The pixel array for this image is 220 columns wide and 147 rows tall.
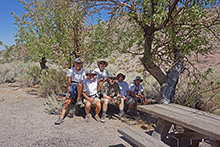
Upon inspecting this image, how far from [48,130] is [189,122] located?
314 cm

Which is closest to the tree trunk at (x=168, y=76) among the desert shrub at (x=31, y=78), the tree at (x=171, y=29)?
the tree at (x=171, y=29)

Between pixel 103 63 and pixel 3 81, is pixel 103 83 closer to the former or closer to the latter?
pixel 103 63

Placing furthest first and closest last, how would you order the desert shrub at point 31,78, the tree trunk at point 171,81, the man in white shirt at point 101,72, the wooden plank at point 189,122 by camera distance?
1. the desert shrub at point 31,78
2. the man in white shirt at point 101,72
3. the tree trunk at point 171,81
4. the wooden plank at point 189,122

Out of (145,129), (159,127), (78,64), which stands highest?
(78,64)

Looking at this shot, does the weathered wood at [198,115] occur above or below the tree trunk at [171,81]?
below

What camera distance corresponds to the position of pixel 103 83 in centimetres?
582

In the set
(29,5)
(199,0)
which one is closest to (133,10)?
(199,0)

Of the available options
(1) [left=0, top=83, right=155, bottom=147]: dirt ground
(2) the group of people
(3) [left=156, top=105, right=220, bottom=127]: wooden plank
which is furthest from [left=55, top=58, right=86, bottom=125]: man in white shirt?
(3) [left=156, top=105, right=220, bottom=127]: wooden plank

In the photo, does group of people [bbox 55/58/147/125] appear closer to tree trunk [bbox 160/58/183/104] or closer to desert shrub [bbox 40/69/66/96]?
tree trunk [bbox 160/58/183/104]

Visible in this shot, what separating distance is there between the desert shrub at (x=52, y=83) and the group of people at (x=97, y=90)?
2753 millimetres

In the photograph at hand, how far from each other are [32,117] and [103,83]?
7.15 ft

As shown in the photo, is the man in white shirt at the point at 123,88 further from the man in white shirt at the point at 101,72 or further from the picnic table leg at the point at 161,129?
the picnic table leg at the point at 161,129

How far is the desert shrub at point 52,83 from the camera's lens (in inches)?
317

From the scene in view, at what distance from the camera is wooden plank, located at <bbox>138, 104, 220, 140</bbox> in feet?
7.97
